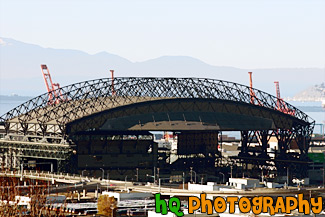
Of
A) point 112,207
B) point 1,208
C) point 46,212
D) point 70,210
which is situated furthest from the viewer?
point 70,210

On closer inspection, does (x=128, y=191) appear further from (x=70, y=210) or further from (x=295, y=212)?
(x=295, y=212)

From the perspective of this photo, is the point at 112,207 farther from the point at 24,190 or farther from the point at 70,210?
the point at 24,190

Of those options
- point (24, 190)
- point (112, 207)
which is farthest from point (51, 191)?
point (112, 207)

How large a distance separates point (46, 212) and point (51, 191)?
55.0 m

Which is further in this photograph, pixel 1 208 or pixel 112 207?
pixel 112 207

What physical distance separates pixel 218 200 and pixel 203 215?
30.0 feet

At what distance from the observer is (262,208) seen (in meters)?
143

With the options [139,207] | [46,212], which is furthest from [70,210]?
[46,212]

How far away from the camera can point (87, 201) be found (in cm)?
18662

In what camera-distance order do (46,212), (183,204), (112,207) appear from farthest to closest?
(183,204) < (112,207) < (46,212)

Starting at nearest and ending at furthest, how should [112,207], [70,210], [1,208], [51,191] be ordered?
[1,208], [112,207], [70,210], [51,191]

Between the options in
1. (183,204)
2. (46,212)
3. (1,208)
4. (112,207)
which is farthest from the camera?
(183,204)

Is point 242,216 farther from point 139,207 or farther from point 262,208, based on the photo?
point 139,207

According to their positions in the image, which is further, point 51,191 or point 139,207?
point 51,191
